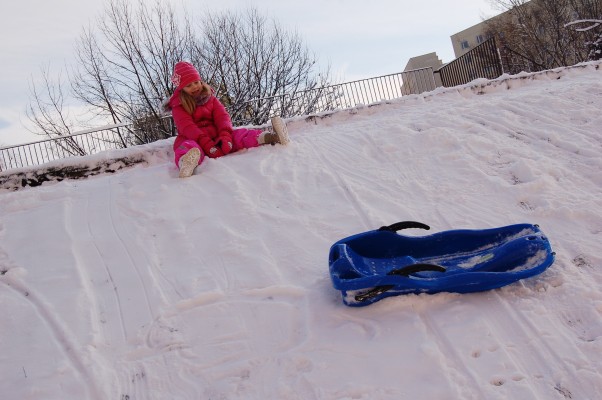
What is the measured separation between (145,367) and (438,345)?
3.97ft

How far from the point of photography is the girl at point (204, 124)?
4939mm

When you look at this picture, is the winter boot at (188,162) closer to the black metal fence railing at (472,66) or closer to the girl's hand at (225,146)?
the girl's hand at (225,146)

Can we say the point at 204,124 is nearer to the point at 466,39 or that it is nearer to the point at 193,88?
the point at 193,88

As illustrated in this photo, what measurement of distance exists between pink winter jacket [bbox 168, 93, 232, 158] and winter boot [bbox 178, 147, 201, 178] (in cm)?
53

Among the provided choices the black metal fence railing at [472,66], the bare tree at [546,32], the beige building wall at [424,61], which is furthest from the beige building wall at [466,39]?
the black metal fence railing at [472,66]

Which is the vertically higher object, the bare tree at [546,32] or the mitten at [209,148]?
the bare tree at [546,32]

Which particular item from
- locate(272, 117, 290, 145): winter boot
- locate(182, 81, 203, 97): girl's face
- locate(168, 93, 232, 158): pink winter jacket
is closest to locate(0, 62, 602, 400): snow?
locate(272, 117, 290, 145): winter boot

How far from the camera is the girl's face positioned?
5.05 m

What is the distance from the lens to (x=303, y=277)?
2580 mm

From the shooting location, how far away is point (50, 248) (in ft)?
10.6

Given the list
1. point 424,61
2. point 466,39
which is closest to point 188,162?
point 424,61

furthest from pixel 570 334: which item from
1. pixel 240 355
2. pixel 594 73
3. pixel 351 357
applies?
pixel 594 73

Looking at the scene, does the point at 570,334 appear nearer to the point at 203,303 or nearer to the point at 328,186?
the point at 203,303

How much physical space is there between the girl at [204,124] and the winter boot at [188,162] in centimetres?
43
